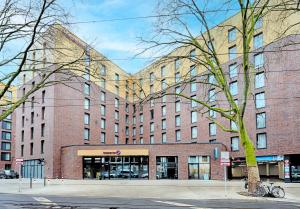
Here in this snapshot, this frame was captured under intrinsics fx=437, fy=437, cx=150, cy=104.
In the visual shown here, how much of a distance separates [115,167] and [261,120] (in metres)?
19.5

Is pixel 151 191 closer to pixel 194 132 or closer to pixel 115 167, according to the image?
pixel 115 167

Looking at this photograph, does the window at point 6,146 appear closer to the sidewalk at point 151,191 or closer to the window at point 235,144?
the window at point 235,144

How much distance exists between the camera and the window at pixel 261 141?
174 ft

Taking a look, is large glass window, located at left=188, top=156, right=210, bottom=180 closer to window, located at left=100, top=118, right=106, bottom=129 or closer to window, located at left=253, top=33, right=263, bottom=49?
window, located at left=253, top=33, right=263, bottom=49

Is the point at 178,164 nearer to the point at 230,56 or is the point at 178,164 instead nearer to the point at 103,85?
the point at 230,56

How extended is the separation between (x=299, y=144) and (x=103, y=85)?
35312 mm

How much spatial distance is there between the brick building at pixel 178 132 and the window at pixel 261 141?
123 millimetres

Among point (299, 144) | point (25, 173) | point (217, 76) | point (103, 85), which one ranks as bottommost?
point (25, 173)

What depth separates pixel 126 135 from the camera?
3258 inches

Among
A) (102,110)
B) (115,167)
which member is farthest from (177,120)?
(115,167)

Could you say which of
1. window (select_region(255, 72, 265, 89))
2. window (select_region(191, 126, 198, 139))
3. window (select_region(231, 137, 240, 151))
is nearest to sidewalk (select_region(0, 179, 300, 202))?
window (select_region(255, 72, 265, 89))

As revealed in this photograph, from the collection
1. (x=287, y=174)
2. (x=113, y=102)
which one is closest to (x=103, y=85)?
(x=113, y=102)

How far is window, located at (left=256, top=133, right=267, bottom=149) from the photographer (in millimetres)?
52938

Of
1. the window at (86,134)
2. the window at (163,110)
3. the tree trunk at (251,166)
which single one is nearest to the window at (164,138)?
the window at (163,110)
